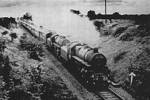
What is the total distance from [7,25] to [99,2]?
5286 cm

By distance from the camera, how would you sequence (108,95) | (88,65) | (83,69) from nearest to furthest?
(108,95)
(88,65)
(83,69)

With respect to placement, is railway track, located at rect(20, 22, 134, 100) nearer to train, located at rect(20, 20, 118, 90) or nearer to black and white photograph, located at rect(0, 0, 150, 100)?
black and white photograph, located at rect(0, 0, 150, 100)

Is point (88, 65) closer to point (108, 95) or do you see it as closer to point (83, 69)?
point (83, 69)

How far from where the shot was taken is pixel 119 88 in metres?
24.1

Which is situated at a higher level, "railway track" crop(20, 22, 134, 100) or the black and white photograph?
the black and white photograph

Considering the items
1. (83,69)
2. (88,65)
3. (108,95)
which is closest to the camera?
(108,95)

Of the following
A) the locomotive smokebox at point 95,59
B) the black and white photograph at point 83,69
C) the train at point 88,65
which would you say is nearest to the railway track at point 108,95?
the black and white photograph at point 83,69

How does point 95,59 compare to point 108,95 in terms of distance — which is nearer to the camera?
point 108,95

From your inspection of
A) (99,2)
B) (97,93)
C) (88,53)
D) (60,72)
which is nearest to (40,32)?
(60,72)

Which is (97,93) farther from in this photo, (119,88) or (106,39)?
(106,39)

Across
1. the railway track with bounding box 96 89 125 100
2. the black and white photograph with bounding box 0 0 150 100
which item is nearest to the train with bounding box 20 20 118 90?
the black and white photograph with bounding box 0 0 150 100

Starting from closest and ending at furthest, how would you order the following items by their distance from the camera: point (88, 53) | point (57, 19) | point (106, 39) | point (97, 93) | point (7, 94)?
point (7, 94) < point (97, 93) < point (88, 53) < point (106, 39) < point (57, 19)

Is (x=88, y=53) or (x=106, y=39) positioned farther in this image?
(x=106, y=39)

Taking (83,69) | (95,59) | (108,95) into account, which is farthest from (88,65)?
(108,95)
